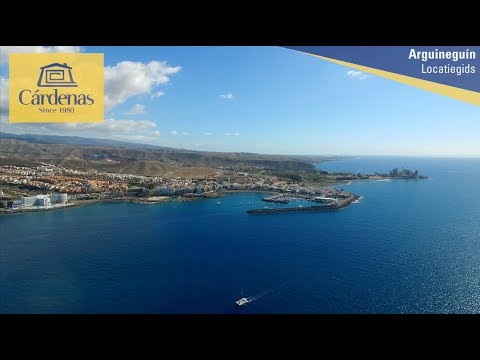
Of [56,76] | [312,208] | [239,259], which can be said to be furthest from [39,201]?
[312,208]

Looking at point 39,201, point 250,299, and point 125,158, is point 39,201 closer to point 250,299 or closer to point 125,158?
point 125,158

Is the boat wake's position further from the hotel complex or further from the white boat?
the hotel complex

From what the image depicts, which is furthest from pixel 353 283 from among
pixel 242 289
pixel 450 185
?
pixel 450 185

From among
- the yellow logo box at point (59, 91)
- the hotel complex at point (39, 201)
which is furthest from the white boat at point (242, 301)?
the hotel complex at point (39, 201)

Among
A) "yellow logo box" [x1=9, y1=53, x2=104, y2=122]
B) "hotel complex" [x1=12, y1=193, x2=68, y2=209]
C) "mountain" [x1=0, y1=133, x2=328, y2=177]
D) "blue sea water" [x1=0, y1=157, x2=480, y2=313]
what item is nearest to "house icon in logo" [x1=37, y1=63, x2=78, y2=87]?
"yellow logo box" [x1=9, y1=53, x2=104, y2=122]
